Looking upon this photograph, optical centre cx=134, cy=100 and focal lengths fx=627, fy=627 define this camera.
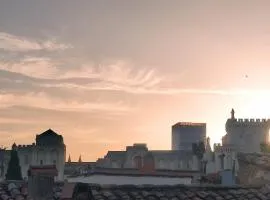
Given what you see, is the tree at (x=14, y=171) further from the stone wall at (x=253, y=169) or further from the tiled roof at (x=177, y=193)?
the tiled roof at (x=177, y=193)

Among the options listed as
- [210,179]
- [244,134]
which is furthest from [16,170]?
[210,179]

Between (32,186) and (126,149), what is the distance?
86.9 meters

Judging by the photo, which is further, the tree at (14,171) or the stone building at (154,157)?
the stone building at (154,157)

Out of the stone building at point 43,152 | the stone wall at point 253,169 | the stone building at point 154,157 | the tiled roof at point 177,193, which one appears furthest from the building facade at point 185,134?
the tiled roof at point 177,193

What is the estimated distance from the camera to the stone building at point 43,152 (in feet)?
323

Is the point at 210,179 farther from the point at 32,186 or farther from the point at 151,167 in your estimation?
the point at 32,186

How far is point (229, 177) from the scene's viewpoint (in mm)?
20969

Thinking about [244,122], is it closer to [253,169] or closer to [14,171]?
[14,171]

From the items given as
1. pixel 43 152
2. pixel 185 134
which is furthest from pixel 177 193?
pixel 185 134

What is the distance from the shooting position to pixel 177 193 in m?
14.5

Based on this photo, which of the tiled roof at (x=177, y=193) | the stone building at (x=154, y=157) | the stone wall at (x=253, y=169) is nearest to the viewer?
the tiled roof at (x=177, y=193)

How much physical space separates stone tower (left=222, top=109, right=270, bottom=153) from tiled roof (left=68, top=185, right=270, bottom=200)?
88.3 metres

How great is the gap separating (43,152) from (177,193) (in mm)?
86467

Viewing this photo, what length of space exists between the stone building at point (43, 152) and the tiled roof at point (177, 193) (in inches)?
3297
